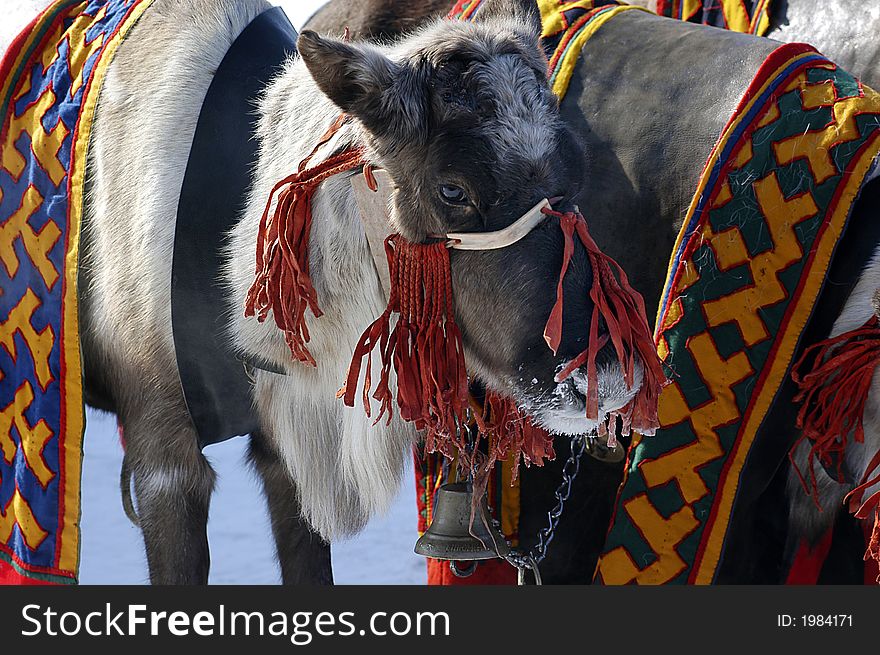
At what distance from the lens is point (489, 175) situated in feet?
6.31

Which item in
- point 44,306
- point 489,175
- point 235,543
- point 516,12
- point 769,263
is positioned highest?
point 516,12

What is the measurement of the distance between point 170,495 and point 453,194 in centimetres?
110

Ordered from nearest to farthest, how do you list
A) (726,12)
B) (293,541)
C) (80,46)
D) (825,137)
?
(825,137) → (80,46) → (293,541) → (726,12)

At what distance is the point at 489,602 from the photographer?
2.29 meters

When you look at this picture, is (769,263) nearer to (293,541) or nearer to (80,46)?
(293,541)

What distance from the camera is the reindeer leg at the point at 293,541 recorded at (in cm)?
290

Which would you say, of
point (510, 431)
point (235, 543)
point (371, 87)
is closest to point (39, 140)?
point (371, 87)

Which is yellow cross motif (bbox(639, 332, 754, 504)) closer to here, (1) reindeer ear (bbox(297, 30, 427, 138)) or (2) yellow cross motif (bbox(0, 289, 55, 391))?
(1) reindeer ear (bbox(297, 30, 427, 138))

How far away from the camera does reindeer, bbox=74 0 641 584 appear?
1945 mm

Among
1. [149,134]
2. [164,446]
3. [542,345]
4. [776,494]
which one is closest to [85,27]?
[149,134]

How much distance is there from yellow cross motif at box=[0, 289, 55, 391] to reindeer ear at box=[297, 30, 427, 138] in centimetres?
109

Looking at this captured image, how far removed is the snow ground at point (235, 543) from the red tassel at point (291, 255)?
6.46 ft

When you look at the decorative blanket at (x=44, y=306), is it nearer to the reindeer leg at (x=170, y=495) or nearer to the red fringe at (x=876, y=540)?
the reindeer leg at (x=170, y=495)

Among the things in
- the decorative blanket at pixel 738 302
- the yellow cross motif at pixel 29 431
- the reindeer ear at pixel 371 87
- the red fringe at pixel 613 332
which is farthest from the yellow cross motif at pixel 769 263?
the yellow cross motif at pixel 29 431
